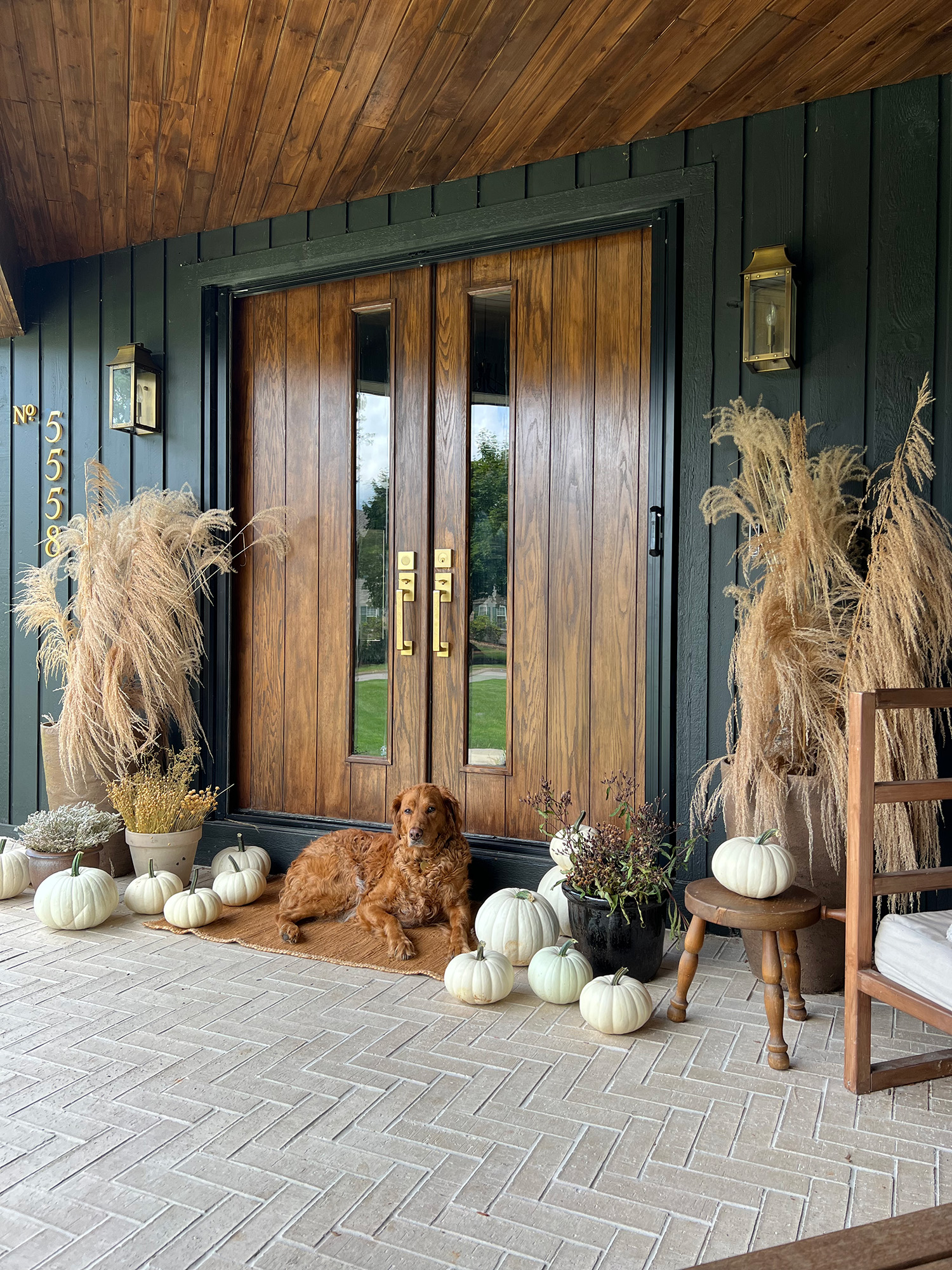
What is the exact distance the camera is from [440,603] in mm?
3834

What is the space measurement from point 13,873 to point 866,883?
3152mm

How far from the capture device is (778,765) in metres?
2.79

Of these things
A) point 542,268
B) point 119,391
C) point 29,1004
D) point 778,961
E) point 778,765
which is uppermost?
point 542,268

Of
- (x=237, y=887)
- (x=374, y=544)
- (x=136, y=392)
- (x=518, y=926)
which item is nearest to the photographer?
(x=518, y=926)

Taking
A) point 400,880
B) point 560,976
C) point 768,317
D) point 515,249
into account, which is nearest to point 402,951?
point 400,880

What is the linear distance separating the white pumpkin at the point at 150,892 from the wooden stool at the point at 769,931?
6.26 ft

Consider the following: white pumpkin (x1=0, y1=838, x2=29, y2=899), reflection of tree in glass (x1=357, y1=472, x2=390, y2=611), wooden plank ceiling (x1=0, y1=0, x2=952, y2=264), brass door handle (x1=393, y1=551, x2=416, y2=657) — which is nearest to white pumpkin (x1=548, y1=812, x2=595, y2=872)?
brass door handle (x1=393, y1=551, x2=416, y2=657)

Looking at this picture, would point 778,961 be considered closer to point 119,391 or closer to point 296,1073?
point 296,1073

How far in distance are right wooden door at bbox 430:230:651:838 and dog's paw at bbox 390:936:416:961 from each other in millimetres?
816

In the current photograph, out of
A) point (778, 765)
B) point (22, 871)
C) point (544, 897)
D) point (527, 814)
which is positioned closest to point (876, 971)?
point (778, 765)

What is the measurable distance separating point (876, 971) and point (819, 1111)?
33 centimetres

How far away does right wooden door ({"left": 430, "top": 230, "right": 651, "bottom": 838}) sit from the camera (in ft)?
11.5

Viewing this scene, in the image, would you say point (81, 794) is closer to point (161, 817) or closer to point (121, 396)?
point (161, 817)

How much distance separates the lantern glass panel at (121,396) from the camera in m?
4.26
